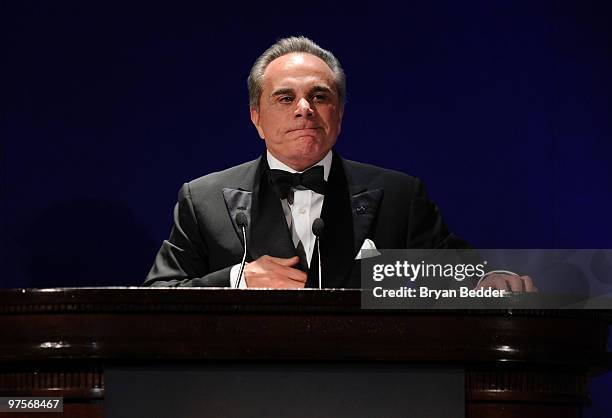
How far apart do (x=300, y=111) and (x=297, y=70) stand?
10 cm

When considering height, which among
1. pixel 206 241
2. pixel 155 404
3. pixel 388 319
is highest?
pixel 206 241

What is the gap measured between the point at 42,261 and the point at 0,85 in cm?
47

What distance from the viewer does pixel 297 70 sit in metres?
2.58

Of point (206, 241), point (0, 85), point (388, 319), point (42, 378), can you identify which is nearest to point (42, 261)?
point (0, 85)

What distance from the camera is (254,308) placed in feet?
5.25

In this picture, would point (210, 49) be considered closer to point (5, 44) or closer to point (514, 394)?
point (5, 44)

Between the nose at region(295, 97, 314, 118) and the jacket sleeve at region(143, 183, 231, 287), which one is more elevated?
the nose at region(295, 97, 314, 118)

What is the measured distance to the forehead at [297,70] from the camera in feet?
8.44

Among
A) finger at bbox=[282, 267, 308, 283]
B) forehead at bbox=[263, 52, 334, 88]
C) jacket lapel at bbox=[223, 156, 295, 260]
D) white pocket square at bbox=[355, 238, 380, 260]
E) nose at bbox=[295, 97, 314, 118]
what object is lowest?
finger at bbox=[282, 267, 308, 283]

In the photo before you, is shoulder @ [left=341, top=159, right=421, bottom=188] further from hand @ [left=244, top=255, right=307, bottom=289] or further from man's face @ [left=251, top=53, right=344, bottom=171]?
hand @ [left=244, top=255, right=307, bottom=289]

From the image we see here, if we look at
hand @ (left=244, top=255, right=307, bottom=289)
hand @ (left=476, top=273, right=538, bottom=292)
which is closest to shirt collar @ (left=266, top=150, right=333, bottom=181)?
hand @ (left=244, top=255, right=307, bottom=289)

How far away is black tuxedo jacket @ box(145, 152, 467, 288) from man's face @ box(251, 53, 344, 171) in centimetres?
8

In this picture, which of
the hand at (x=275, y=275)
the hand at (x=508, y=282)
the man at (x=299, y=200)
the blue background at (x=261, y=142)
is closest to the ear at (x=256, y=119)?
the man at (x=299, y=200)

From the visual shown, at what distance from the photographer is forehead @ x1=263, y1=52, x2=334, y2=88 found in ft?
8.44
